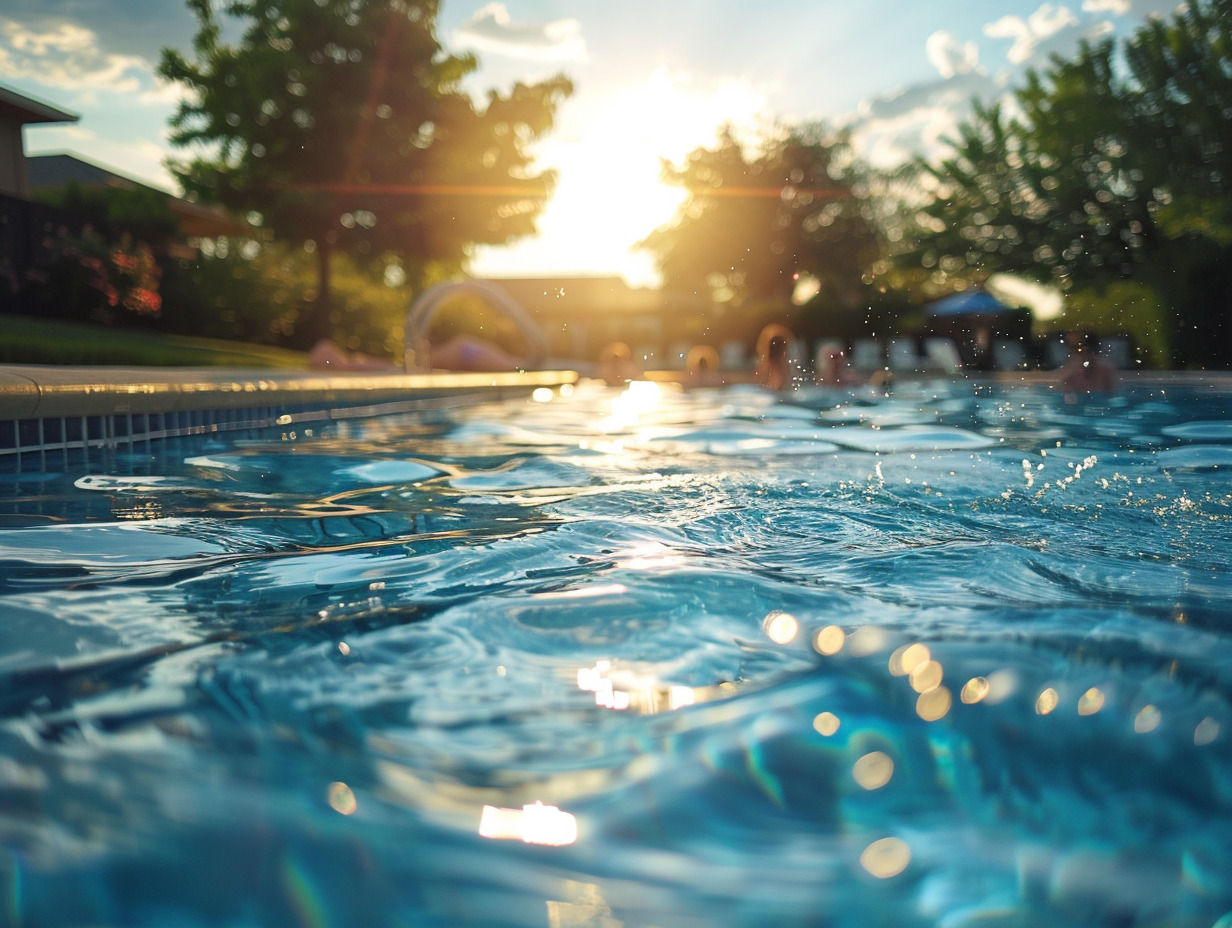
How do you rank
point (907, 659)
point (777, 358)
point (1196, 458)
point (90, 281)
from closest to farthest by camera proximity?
1. point (907, 659)
2. point (1196, 458)
3. point (777, 358)
4. point (90, 281)

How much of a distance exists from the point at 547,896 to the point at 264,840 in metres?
0.34

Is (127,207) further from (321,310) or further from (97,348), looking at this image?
(97,348)

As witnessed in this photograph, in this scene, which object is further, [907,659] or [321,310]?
[321,310]

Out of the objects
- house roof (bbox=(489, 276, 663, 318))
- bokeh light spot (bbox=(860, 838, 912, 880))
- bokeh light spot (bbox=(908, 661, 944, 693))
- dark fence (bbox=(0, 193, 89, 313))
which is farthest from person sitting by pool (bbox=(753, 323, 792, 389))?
house roof (bbox=(489, 276, 663, 318))

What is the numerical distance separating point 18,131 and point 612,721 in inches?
801

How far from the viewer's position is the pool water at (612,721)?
0.93 meters

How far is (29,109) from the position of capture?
52.2 feet

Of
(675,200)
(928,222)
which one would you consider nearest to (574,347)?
(675,200)

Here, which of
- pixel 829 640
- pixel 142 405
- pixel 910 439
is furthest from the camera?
pixel 910 439

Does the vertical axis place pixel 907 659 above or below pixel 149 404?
below

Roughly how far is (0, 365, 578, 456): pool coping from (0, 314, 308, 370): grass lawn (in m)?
4.14

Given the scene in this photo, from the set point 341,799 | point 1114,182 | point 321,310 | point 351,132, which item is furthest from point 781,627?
point 1114,182

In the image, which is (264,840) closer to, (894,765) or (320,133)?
(894,765)

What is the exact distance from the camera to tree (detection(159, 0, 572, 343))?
62.5 ft
